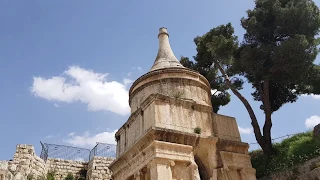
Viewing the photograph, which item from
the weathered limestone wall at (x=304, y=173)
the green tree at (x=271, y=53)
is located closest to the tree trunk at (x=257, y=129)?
the green tree at (x=271, y=53)

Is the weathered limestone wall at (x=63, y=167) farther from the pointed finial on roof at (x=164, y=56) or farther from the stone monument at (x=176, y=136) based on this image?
the pointed finial on roof at (x=164, y=56)

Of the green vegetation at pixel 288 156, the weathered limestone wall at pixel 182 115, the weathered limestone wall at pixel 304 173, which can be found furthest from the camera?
the green vegetation at pixel 288 156

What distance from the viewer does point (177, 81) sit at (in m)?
11.2

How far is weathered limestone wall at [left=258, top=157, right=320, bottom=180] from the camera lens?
10873 millimetres

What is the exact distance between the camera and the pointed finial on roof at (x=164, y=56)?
12221mm

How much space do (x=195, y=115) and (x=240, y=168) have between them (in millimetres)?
2144

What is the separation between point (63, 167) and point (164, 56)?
992cm

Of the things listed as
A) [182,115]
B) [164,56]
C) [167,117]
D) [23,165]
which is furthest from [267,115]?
[23,165]

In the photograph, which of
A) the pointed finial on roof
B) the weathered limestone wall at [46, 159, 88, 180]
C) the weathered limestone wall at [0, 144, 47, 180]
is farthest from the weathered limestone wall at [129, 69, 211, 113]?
the weathered limestone wall at [46, 159, 88, 180]

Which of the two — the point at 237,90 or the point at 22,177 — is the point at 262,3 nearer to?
the point at 237,90

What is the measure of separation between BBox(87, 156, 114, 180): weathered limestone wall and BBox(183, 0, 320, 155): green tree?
27.0 feet

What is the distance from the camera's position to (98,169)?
18703 mm

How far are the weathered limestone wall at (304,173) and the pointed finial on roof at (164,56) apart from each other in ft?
17.9

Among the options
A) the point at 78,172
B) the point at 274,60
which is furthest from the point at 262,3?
the point at 78,172
